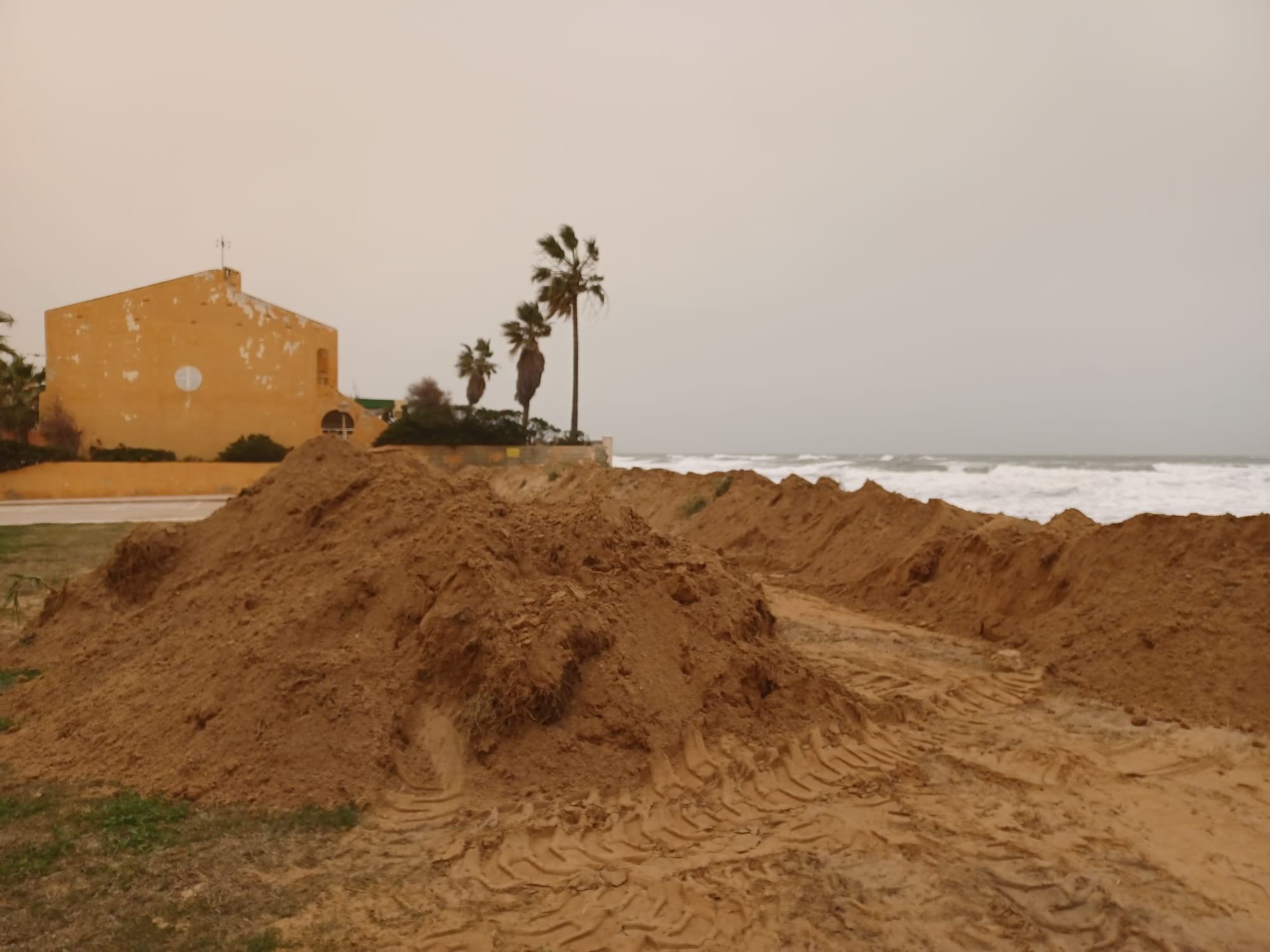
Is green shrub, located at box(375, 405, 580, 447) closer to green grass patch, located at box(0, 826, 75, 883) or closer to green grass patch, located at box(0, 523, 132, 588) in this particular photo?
green grass patch, located at box(0, 523, 132, 588)

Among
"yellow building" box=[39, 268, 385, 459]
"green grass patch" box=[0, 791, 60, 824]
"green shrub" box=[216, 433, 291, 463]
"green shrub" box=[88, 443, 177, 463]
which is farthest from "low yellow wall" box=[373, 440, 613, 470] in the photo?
"green grass patch" box=[0, 791, 60, 824]

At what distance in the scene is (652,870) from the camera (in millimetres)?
3623

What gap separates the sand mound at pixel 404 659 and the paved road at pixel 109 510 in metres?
11.9

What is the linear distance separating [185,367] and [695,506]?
20.2 m

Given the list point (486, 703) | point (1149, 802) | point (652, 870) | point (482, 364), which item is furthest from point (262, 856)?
point (482, 364)

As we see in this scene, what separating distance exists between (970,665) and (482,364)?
3791 centimetres

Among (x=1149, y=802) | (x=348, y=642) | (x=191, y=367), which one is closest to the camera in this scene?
(x=1149, y=802)

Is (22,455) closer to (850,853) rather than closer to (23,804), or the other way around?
(23,804)

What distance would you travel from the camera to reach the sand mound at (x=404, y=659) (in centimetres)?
451

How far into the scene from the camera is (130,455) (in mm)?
26297

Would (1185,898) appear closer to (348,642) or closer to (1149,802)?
(1149,802)

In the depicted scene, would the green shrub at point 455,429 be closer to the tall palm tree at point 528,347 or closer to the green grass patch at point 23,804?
the tall palm tree at point 528,347

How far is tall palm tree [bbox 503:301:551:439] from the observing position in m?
33.5

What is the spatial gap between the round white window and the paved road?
4.27 m
